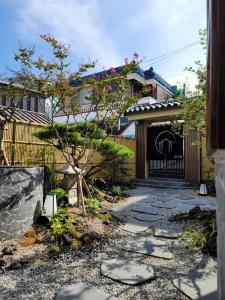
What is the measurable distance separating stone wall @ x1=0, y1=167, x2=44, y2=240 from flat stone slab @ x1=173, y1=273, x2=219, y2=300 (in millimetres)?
2975

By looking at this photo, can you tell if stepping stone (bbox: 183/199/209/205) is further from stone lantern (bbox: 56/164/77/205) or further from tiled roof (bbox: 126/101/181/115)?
tiled roof (bbox: 126/101/181/115)

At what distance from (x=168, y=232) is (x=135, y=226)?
2.45ft

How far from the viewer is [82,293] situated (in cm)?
304

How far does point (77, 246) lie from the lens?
14.4 ft

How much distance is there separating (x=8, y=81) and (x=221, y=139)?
602 cm

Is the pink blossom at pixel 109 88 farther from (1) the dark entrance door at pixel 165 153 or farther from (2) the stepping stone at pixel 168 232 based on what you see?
(1) the dark entrance door at pixel 165 153

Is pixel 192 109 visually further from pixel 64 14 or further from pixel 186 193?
pixel 186 193

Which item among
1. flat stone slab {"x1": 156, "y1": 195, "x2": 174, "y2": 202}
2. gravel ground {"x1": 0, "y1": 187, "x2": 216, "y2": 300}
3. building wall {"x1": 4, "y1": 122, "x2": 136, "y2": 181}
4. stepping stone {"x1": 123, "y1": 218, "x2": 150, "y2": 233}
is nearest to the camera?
gravel ground {"x1": 0, "y1": 187, "x2": 216, "y2": 300}

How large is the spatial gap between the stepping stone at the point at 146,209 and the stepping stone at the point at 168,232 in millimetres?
1304

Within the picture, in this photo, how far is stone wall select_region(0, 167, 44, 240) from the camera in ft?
15.7

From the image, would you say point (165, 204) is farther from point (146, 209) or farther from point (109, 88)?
point (109, 88)

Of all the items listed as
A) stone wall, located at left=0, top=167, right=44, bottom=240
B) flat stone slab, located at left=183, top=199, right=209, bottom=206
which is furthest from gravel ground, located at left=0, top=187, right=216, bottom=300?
flat stone slab, located at left=183, top=199, right=209, bottom=206

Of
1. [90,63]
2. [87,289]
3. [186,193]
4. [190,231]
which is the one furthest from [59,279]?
[186,193]

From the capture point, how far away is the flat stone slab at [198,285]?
298cm
